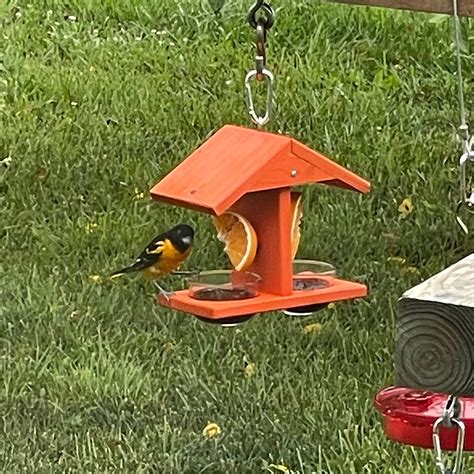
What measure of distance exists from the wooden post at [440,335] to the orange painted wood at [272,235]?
73 centimetres

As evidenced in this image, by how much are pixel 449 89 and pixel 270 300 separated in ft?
13.0

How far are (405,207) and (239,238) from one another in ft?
8.39

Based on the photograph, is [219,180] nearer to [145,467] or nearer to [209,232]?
[145,467]

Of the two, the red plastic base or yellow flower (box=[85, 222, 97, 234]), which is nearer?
the red plastic base

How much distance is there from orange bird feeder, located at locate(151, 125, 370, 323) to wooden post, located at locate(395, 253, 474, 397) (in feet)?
1.99

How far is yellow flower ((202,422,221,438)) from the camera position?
393 centimetres

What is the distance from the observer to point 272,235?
2.83m

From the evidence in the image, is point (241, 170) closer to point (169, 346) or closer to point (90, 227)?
point (169, 346)

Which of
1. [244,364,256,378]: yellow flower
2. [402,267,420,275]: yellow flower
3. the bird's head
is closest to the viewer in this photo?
the bird's head

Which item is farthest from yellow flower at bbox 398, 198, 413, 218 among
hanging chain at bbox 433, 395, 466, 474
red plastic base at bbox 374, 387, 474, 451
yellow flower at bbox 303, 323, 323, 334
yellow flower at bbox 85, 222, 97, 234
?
hanging chain at bbox 433, 395, 466, 474

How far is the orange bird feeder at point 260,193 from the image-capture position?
2637mm

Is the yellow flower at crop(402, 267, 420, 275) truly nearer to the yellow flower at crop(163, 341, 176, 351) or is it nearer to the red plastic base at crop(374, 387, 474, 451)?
the yellow flower at crop(163, 341, 176, 351)

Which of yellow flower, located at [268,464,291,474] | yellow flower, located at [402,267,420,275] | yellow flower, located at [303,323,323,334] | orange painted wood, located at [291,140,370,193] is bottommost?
yellow flower, located at [268,464,291,474]

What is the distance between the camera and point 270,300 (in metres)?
2.71
